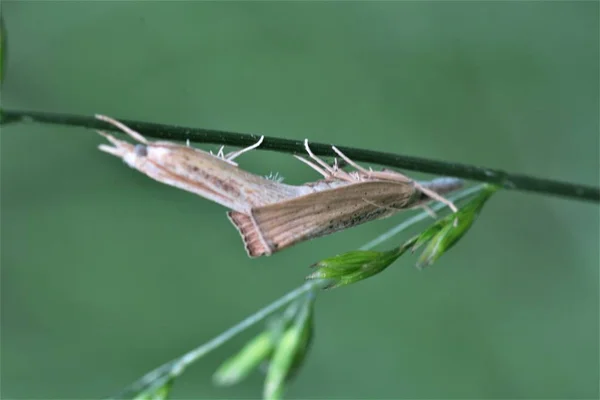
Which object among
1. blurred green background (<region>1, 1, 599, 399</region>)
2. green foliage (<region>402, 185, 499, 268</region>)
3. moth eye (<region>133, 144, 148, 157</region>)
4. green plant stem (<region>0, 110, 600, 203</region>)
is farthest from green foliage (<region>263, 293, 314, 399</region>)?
blurred green background (<region>1, 1, 599, 399</region>)

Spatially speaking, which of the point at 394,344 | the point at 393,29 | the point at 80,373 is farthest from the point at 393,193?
the point at 80,373

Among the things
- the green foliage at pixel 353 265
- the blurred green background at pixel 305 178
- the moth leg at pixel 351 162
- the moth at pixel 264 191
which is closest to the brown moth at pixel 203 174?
the moth at pixel 264 191

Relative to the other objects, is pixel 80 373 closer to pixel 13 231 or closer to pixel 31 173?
pixel 13 231

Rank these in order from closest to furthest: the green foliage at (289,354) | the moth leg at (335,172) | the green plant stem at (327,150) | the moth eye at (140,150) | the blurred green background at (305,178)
Answer: the green plant stem at (327,150) → the green foliage at (289,354) → the moth eye at (140,150) → the moth leg at (335,172) → the blurred green background at (305,178)

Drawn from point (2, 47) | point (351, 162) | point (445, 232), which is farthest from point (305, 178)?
point (2, 47)

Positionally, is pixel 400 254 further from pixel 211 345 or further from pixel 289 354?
pixel 211 345

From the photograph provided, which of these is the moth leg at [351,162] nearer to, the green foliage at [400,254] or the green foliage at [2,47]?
the green foliage at [400,254]
